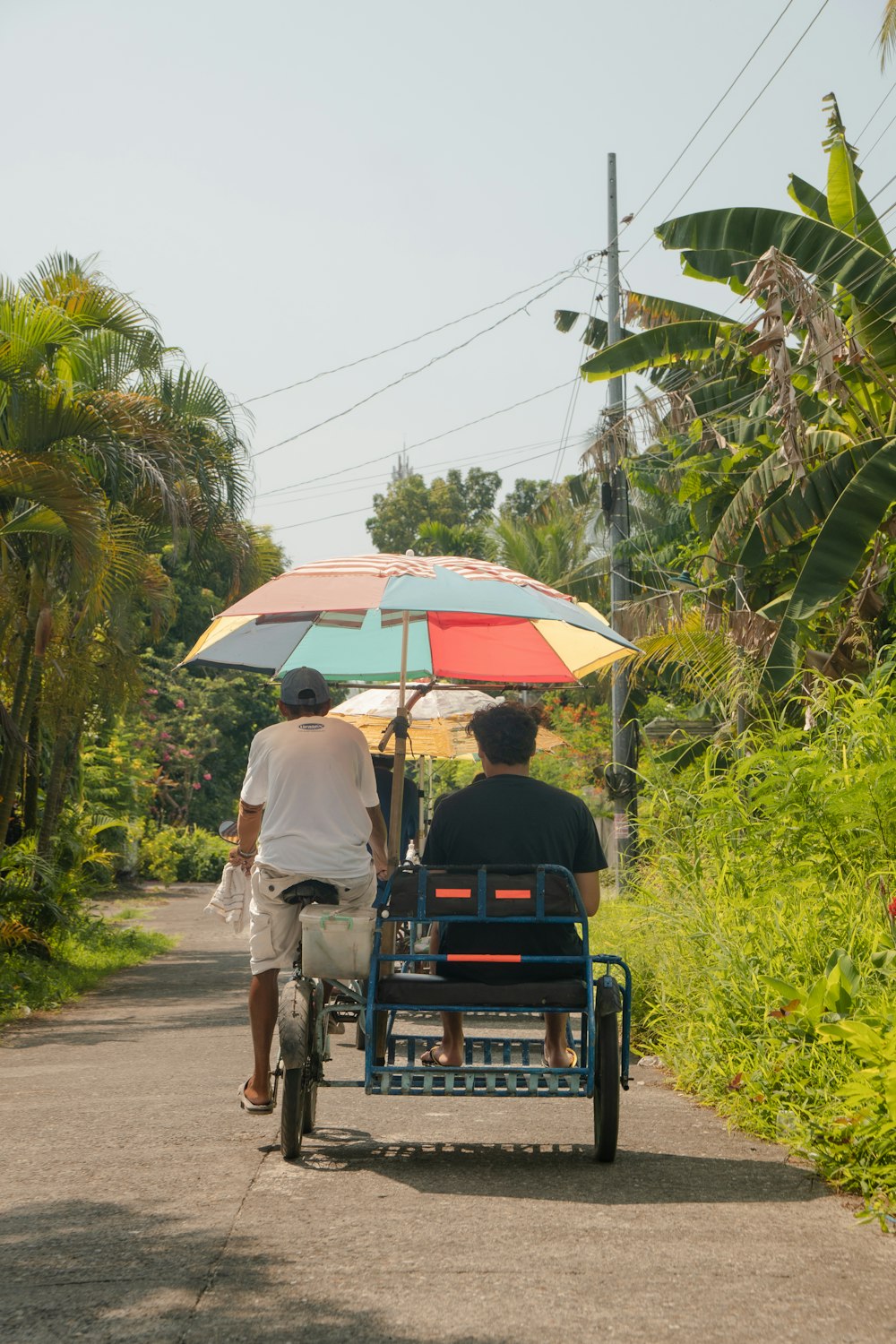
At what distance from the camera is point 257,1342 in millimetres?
3777

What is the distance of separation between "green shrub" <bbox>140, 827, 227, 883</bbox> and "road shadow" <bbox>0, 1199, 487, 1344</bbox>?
3020cm

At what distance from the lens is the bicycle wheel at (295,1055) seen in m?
5.74

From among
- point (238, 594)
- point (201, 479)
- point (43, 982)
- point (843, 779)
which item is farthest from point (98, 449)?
point (843, 779)

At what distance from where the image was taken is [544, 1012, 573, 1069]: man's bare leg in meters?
6.37

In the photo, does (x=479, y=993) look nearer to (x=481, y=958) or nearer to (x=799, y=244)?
(x=481, y=958)

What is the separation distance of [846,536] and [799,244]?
348 centimetres

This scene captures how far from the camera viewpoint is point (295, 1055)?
573 cm

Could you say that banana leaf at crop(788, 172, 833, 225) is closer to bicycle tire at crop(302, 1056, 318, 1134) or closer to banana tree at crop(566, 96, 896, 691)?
banana tree at crop(566, 96, 896, 691)

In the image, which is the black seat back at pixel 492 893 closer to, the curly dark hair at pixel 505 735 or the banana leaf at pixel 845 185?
the curly dark hair at pixel 505 735

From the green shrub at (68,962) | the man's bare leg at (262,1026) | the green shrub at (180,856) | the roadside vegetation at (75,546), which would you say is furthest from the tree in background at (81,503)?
the green shrub at (180,856)

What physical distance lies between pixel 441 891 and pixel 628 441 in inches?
479

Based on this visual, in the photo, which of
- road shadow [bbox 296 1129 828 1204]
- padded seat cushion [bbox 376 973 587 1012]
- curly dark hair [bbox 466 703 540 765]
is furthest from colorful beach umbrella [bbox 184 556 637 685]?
road shadow [bbox 296 1129 828 1204]

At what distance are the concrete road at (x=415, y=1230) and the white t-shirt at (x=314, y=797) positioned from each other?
47.0 inches

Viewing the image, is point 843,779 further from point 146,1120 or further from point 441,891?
point 146,1120
